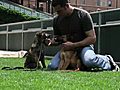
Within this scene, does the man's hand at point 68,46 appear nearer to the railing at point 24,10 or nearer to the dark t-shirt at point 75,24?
the dark t-shirt at point 75,24

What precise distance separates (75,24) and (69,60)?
767mm

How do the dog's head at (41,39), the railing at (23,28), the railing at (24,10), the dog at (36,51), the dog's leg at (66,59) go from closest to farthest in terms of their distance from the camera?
the dog's leg at (66,59) < the dog's head at (41,39) < the dog at (36,51) < the railing at (23,28) < the railing at (24,10)

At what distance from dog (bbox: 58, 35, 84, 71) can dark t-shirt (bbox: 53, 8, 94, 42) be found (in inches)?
6.0

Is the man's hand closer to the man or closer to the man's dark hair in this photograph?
the man

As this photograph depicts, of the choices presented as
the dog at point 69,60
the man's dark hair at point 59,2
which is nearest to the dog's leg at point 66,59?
the dog at point 69,60

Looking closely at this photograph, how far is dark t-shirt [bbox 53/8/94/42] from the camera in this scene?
8.63 m

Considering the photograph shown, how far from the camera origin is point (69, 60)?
8.70 m

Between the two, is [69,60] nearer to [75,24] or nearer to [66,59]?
[66,59]

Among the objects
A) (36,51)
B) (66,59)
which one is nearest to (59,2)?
(66,59)

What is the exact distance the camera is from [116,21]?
47.6ft

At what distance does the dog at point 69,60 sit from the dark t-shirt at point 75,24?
6.0 inches

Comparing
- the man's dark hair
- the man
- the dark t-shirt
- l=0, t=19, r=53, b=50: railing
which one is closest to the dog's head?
the man

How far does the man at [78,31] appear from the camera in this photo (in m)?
8.51

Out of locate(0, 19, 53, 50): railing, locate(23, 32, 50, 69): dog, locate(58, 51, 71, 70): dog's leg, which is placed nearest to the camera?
locate(58, 51, 71, 70): dog's leg
